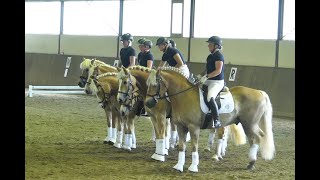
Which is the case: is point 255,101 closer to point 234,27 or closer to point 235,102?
point 235,102

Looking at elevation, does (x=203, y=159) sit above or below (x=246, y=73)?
below

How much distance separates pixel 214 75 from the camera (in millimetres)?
6836

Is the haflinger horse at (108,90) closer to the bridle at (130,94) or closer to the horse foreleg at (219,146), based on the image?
the bridle at (130,94)

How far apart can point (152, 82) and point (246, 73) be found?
9.22 m

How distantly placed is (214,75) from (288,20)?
29.8ft

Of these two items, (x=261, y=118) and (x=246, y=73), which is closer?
(x=261, y=118)

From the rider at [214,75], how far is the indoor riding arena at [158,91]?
2cm

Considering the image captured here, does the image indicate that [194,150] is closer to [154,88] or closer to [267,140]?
[154,88]

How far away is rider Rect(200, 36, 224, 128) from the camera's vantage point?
6781mm

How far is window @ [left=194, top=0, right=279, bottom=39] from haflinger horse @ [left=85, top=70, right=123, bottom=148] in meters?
8.31

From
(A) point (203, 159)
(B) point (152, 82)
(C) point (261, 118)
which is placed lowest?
(A) point (203, 159)

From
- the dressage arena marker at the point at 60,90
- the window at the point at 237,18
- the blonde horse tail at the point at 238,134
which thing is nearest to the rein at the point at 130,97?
the blonde horse tail at the point at 238,134

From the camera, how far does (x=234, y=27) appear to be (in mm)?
16719
